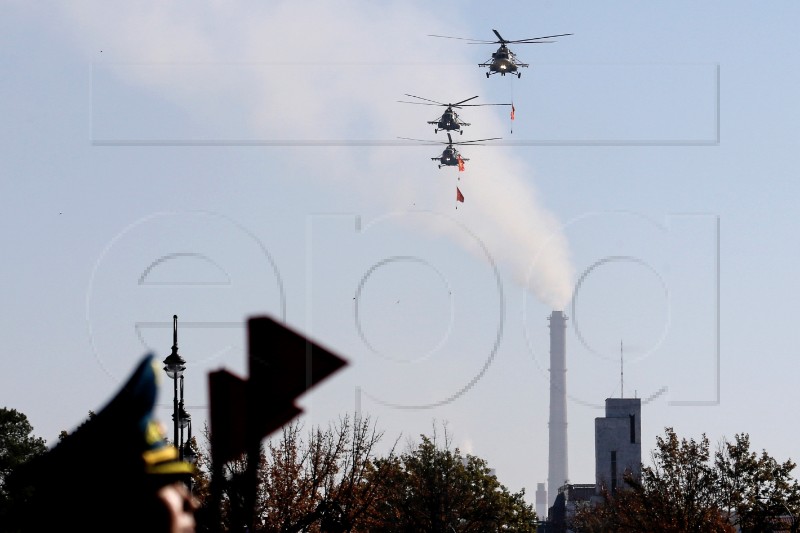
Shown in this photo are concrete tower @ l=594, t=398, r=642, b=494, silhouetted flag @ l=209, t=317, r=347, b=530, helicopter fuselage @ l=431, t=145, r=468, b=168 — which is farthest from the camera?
concrete tower @ l=594, t=398, r=642, b=494

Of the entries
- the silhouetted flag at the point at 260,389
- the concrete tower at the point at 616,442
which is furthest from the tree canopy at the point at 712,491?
the concrete tower at the point at 616,442

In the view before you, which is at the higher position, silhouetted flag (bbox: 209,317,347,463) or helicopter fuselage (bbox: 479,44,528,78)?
helicopter fuselage (bbox: 479,44,528,78)

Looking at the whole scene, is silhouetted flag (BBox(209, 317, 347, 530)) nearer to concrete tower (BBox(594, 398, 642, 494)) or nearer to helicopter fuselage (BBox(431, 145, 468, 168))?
helicopter fuselage (BBox(431, 145, 468, 168))

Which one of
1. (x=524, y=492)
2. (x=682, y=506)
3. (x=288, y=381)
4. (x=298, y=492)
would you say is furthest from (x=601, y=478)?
(x=288, y=381)

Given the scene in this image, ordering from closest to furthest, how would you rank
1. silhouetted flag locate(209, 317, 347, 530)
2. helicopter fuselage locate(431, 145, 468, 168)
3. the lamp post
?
silhouetted flag locate(209, 317, 347, 530) < the lamp post < helicopter fuselage locate(431, 145, 468, 168)

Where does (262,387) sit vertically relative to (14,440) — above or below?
below

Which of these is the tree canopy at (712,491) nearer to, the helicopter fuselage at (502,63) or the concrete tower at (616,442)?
the helicopter fuselage at (502,63)

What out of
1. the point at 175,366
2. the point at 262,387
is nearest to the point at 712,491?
the point at 175,366

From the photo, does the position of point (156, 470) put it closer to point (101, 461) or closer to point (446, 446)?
point (101, 461)

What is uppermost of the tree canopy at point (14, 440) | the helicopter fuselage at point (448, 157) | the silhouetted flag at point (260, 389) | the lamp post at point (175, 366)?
the helicopter fuselage at point (448, 157)

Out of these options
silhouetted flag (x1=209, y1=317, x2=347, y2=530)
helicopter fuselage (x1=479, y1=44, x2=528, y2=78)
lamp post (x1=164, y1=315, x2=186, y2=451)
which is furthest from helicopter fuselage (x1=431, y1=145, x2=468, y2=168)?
Result: silhouetted flag (x1=209, y1=317, x2=347, y2=530)

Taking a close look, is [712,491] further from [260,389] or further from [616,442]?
[616,442]
